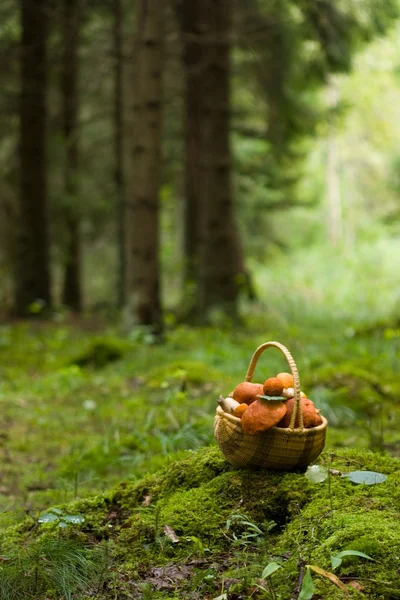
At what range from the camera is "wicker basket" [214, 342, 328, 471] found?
312 cm

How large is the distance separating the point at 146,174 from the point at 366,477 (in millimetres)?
6228

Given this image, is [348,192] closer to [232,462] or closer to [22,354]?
[22,354]

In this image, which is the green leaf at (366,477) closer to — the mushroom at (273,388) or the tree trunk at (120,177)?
the mushroom at (273,388)

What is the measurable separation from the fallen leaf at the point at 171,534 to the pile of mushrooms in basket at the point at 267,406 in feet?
1.75

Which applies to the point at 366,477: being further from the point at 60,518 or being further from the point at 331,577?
the point at 60,518

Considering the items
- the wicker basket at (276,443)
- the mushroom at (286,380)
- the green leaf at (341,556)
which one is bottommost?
the green leaf at (341,556)

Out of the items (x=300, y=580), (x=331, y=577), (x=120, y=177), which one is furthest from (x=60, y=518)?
(x=120, y=177)

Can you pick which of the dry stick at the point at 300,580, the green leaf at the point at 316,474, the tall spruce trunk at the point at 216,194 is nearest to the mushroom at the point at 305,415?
the green leaf at the point at 316,474

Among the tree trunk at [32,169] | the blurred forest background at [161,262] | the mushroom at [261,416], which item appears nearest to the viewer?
the mushroom at [261,416]

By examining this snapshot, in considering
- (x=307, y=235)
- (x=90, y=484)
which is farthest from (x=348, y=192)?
(x=90, y=484)

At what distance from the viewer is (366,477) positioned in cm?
324

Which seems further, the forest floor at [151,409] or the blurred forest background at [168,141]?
the blurred forest background at [168,141]

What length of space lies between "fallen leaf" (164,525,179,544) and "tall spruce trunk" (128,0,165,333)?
5609 mm

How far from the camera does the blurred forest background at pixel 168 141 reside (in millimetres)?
9008
